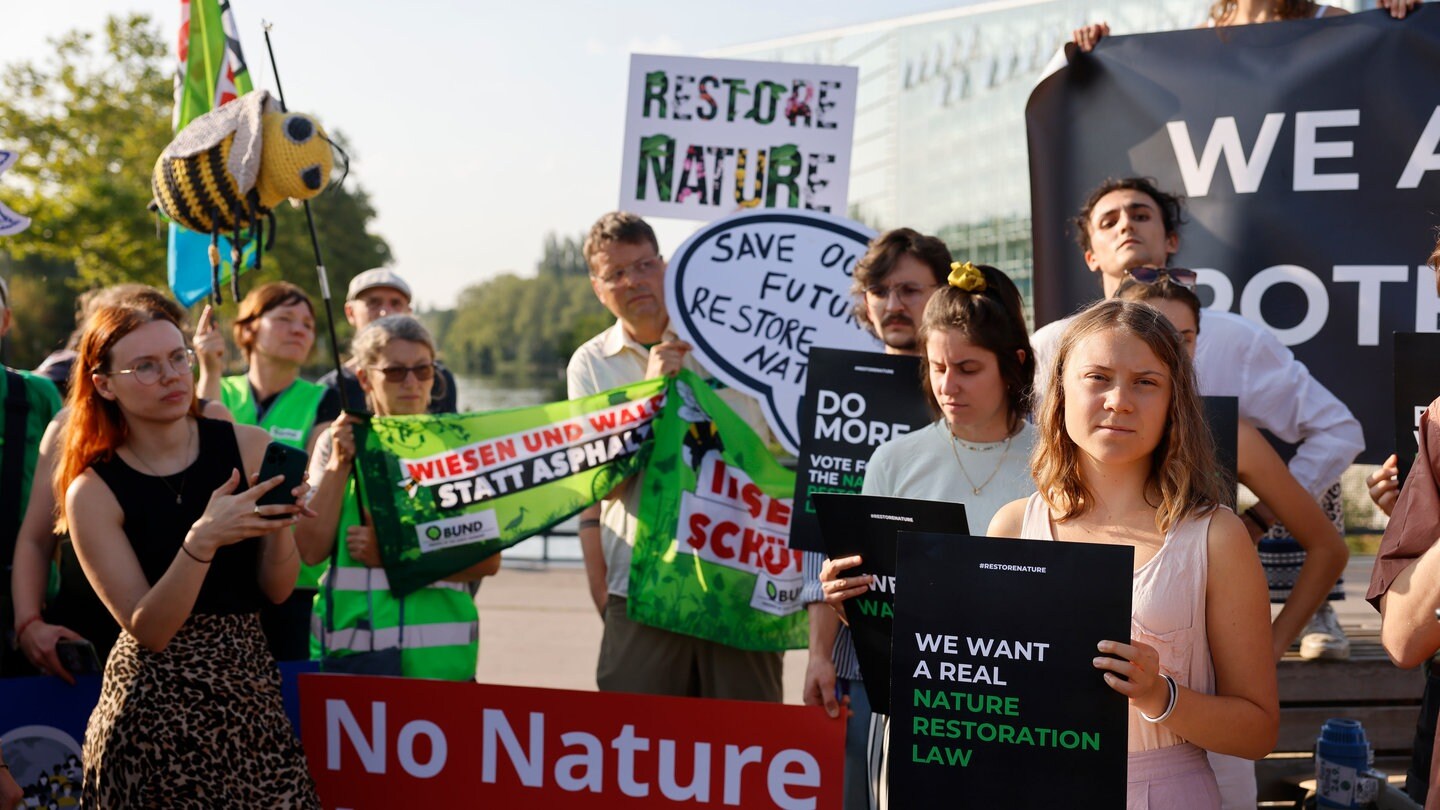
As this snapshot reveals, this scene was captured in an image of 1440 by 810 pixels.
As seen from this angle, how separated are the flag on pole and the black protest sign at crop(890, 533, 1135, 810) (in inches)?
138

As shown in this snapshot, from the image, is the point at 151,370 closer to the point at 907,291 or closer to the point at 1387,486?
the point at 907,291

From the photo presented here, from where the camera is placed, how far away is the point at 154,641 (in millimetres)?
3045

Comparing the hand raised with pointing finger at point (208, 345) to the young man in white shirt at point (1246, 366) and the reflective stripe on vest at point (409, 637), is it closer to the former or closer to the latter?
the reflective stripe on vest at point (409, 637)

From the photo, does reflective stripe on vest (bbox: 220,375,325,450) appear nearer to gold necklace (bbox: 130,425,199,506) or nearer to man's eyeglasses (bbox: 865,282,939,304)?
gold necklace (bbox: 130,425,199,506)

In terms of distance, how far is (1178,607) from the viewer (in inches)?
86.3

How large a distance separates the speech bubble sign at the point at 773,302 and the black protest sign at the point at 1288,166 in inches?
34.5

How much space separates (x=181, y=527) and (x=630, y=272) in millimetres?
1768

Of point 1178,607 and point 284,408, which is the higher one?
point 284,408

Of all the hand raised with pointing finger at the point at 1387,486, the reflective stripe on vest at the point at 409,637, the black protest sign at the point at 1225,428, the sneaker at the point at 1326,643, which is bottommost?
the reflective stripe on vest at the point at 409,637

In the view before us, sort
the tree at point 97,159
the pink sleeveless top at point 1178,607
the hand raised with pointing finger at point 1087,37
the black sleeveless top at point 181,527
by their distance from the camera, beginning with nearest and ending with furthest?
the pink sleeveless top at point 1178,607 < the black sleeveless top at point 181,527 < the hand raised with pointing finger at point 1087,37 < the tree at point 97,159

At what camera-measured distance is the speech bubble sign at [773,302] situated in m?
4.22

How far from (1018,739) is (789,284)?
2304mm

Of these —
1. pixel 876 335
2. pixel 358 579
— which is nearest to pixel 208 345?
pixel 358 579

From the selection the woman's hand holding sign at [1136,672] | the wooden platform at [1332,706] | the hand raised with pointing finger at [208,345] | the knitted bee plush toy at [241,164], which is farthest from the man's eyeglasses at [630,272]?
the woman's hand holding sign at [1136,672]
